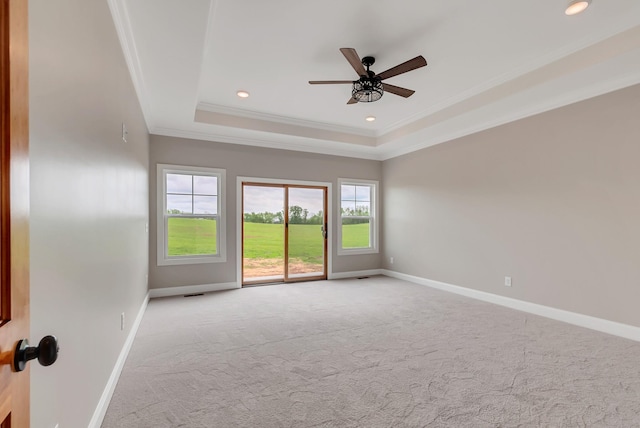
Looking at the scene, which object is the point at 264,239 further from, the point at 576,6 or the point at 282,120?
the point at 576,6

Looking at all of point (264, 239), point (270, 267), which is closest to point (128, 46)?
point (264, 239)

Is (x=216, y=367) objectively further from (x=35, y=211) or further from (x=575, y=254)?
(x=575, y=254)

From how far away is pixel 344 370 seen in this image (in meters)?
2.46

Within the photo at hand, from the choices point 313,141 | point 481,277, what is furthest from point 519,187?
point 313,141

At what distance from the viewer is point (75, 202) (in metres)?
1.43

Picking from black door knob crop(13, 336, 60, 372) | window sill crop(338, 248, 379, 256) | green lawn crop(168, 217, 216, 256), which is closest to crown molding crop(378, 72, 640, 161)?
window sill crop(338, 248, 379, 256)

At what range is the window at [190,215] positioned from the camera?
4.82 m

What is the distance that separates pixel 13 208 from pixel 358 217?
6.10 meters

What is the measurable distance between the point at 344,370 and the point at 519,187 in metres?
3.44

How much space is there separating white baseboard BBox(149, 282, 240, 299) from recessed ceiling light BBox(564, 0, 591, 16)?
17.6ft

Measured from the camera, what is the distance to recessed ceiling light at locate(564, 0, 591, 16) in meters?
2.35

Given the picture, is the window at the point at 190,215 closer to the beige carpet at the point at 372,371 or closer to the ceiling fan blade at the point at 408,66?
the beige carpet at the point at 372,371

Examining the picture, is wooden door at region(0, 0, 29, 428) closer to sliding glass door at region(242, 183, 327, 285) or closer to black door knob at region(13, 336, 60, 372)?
black door knob at region(13, 336, 60, 372)

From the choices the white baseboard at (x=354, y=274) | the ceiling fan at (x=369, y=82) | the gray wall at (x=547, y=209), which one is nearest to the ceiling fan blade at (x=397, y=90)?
the ceiling fan at (x=369, y=82)
